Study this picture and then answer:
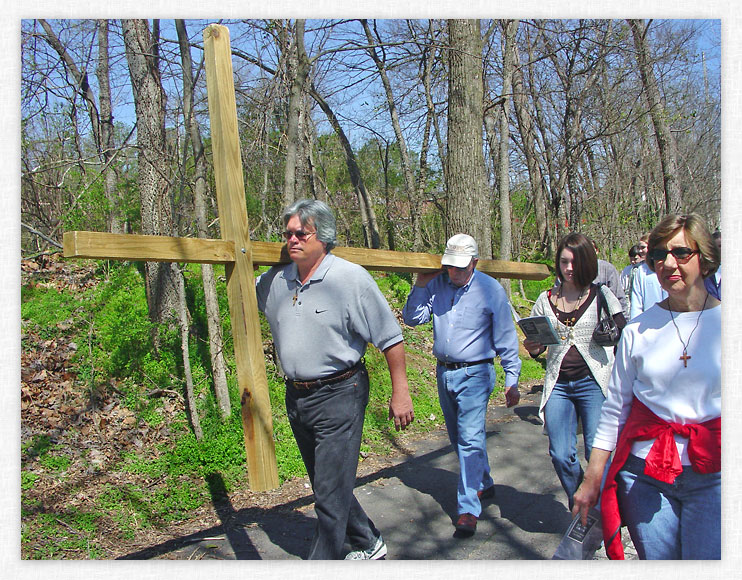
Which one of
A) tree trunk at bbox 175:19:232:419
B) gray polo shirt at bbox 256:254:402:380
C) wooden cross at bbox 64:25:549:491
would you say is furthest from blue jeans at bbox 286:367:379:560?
tree trunk at bbox 175:19:232:419

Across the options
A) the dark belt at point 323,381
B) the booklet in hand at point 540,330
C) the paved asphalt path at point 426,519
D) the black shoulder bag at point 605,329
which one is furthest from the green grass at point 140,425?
the black shoulder bag at point 605,329

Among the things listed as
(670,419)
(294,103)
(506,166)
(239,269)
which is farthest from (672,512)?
(506,166)

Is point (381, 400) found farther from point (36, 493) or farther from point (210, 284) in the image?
point (36, 493)

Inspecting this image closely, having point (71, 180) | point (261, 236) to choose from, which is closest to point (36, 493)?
point (261, 236)

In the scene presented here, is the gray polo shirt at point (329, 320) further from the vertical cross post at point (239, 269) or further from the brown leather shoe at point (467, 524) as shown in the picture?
the brown leather shoe at point (467, 524)

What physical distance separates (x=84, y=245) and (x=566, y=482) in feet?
11.0

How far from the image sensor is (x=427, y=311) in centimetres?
524

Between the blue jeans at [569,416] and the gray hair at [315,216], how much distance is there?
191cm

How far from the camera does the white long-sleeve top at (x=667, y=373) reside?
257 cm

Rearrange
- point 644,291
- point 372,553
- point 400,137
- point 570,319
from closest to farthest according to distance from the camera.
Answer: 1. point 372,553
2. point 570,319
3. point 644,291
4. point 400,137

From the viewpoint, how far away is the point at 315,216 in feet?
11.9

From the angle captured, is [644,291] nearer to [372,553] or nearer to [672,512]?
[372,553]

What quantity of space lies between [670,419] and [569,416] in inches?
72.8

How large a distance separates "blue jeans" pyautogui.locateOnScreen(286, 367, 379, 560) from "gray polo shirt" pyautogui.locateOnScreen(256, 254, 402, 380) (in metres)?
0.14
